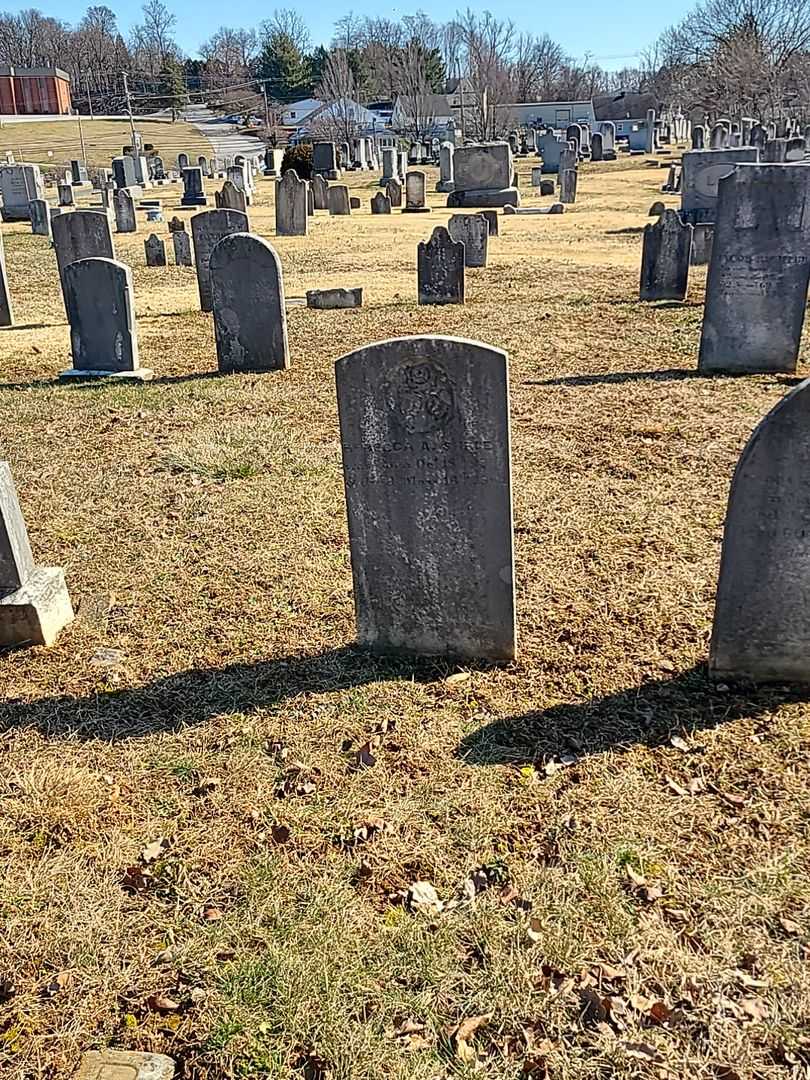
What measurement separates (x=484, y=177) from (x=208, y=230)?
1778 cm

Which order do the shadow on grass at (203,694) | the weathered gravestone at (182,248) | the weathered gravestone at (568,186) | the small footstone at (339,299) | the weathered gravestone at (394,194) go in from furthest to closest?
the weathered gravestone at (394,194) → the weathered gravestone at (568,186) → the weathered gravestone at (182,248) → the small footstone at (339,299) → the shadow on grass at (203,694)

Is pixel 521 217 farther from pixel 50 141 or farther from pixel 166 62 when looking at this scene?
pixel 166 62

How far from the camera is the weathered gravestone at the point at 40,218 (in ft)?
79.2

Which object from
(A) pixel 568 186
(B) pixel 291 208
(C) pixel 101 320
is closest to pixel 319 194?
(B) pixel 291 208

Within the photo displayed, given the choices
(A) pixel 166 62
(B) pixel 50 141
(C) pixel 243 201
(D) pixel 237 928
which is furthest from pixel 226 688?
(A) pixel 166 62

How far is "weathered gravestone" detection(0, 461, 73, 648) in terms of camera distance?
4.38m

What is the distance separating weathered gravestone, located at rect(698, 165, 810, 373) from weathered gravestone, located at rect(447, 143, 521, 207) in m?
20.5

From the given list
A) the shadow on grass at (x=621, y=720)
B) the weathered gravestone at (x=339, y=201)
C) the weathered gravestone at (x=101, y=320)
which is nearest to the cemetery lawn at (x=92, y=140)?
the weathered gravestone at (x=339, y=201)

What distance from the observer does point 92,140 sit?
64500 mm

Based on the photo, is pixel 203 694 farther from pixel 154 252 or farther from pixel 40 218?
pixel 40 218

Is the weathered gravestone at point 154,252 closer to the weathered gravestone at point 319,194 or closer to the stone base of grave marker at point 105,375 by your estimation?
the stone base of grave marker at point 105,375

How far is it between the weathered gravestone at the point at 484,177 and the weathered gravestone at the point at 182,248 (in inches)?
506

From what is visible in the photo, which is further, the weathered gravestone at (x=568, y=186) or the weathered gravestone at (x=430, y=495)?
the weathered gravestone at (x=568, y=186)

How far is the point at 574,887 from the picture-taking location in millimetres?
2971
